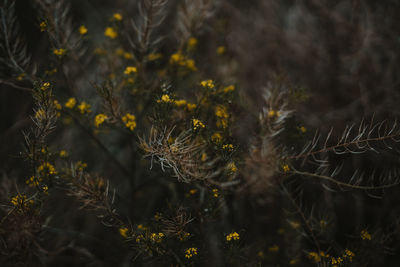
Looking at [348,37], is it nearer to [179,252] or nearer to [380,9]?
[380,9]

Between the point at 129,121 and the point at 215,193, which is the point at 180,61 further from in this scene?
the point at 215,193

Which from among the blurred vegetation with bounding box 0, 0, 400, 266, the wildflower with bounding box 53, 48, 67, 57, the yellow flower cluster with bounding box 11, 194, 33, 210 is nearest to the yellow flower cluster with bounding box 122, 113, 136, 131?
the blurred vegetation with bounding box 0, 0, 400, 266

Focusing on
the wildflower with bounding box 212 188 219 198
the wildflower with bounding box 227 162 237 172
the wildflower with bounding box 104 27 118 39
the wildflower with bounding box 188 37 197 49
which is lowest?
the wildflower with bounding box 212 188 219 198

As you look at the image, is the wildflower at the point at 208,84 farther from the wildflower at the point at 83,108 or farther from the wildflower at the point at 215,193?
the wildflower at the point at 83,108

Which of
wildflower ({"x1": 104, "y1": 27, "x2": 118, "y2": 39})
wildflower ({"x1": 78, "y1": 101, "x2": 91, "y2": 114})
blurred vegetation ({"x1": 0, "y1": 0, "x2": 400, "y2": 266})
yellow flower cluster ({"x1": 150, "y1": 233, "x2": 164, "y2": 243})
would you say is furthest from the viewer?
wildflower ({"x1": 104, "y1": 27, "x2": 118, "y2": 39})

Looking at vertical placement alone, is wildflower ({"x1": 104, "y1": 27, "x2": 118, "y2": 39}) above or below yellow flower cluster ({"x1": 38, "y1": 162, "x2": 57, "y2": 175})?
above

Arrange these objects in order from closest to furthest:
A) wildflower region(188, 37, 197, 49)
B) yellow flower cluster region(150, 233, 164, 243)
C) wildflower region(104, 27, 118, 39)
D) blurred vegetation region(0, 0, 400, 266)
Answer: yellow flower cluster region(150, 233, 164, 243) < blurred vegetation region(0, 0, 400, 266) < wildflower region(104, 27, 118, 39) < wildflower region(188, 37, 197, 49)

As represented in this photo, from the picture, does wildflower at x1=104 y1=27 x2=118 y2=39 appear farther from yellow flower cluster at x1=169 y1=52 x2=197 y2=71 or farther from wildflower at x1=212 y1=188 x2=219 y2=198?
wildflower at x1=212 y1=188 x2=219 y2=198

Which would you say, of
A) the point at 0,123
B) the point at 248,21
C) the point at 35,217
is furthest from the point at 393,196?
the point at 0,123

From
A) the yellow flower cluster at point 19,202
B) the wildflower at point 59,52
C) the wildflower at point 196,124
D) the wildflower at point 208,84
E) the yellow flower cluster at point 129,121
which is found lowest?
the wildflower at point 196,124

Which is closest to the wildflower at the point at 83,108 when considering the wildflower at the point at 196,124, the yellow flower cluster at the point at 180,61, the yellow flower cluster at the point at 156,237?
the yellow flower cluster at the point at 180,61
